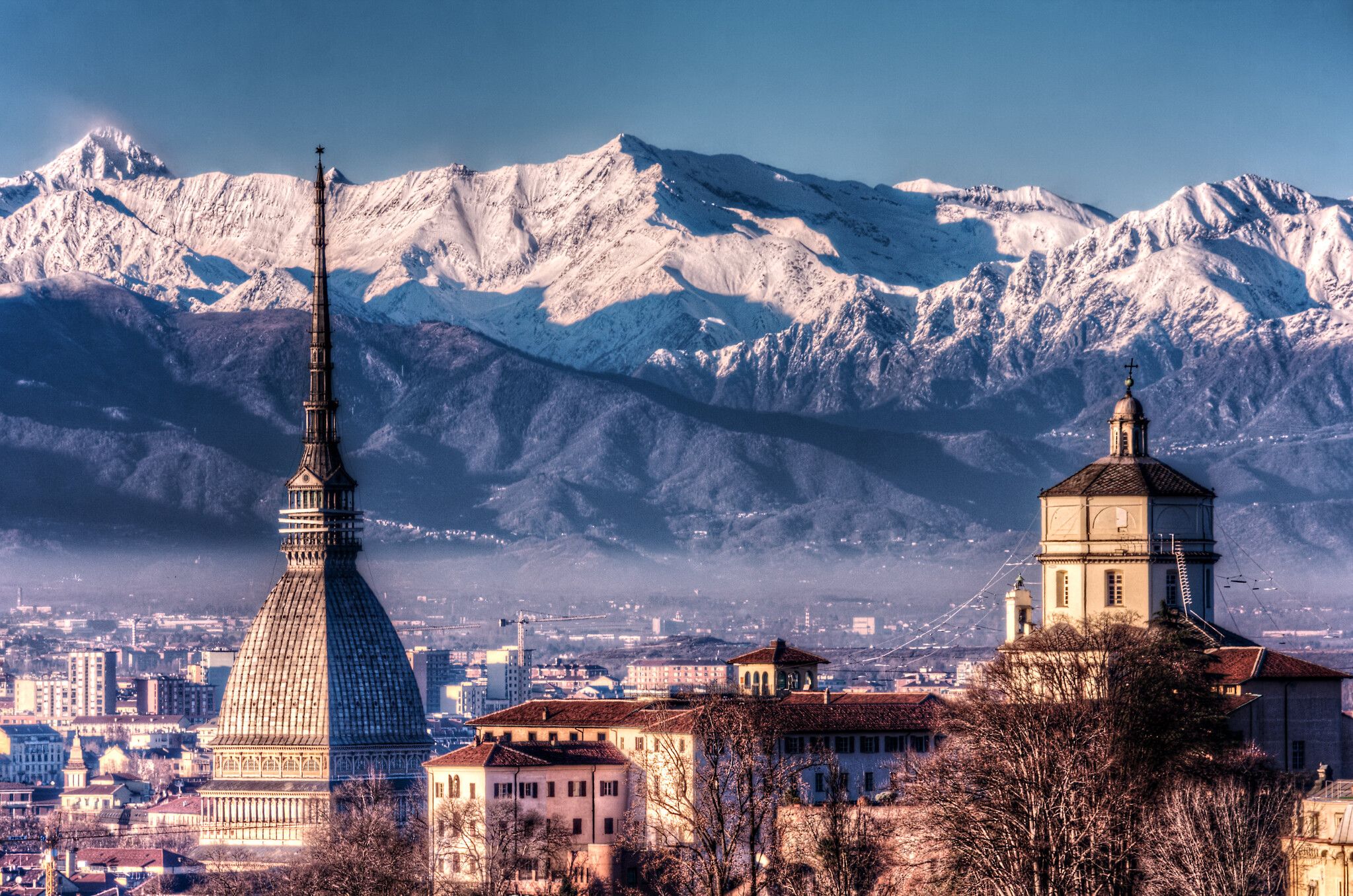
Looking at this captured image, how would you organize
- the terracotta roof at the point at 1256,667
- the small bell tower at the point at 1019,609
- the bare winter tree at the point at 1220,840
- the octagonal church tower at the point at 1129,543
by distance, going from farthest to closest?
the small bell tower at the point at 1019,609, the octagonal church tower at the point at 1129,543, the terracotta roof at the point at 1256,667, the bare winter tree at the point at 1220,840

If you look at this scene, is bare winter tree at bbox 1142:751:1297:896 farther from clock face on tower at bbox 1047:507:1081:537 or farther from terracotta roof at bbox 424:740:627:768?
terracotta roof at bbox 424:740:627:768

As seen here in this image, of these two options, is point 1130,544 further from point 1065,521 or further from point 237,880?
point 237,880

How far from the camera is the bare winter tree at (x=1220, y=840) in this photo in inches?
3831

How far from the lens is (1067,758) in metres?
101

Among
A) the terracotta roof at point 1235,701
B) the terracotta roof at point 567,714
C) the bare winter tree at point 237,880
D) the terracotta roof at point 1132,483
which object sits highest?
the terracotta roof at point 1132,483

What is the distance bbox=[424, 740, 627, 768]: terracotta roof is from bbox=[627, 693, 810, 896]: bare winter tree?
14.0 feet

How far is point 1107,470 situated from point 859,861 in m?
21.3

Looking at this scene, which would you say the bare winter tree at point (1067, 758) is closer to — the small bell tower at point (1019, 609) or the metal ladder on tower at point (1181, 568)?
the metal ladder on tower at point (1181, 568)

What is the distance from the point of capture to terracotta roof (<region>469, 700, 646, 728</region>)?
154m

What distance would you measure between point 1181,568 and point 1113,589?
8.45 ft

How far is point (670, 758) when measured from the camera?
130500 mm

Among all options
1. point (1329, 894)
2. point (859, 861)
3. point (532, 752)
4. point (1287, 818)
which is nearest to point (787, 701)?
point (532, 752)

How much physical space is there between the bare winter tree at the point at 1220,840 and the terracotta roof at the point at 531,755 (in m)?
41.2

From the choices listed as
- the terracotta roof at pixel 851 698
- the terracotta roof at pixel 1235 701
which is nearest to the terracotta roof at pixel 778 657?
the terracotta roof at pixel 851 698
